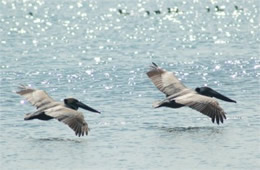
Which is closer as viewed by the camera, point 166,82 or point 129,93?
point 166,82

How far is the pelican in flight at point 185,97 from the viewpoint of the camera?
18.1m

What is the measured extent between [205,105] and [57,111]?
290 centimetres

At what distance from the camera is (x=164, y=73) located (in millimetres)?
20812

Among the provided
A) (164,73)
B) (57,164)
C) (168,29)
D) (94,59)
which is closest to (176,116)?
(164,73)

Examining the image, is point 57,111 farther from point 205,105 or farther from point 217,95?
point 217,95

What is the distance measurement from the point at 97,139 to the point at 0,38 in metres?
31.0

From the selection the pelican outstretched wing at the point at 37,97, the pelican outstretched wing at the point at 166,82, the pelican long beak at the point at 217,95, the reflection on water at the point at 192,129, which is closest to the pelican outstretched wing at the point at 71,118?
the pelican outstretched wing at the point at 37,97

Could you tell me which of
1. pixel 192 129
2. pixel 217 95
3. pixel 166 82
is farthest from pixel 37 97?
pixel 217 95

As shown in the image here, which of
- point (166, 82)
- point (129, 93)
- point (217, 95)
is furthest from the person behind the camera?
point (129, 93)

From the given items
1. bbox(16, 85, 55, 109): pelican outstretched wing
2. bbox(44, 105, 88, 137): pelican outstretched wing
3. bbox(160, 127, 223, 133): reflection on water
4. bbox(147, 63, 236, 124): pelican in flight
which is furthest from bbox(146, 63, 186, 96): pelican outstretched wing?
bbox(44, 105, 88, 137): pelican outstretched wing

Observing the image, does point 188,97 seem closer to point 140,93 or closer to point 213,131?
point 213,131

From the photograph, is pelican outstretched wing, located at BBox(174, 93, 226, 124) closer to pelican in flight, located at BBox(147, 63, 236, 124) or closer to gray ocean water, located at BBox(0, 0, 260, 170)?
pelican in flight, located at BBox(147, 63, 236, 124)

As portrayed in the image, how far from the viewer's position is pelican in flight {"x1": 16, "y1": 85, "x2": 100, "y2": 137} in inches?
668

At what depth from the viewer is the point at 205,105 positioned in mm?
18250
